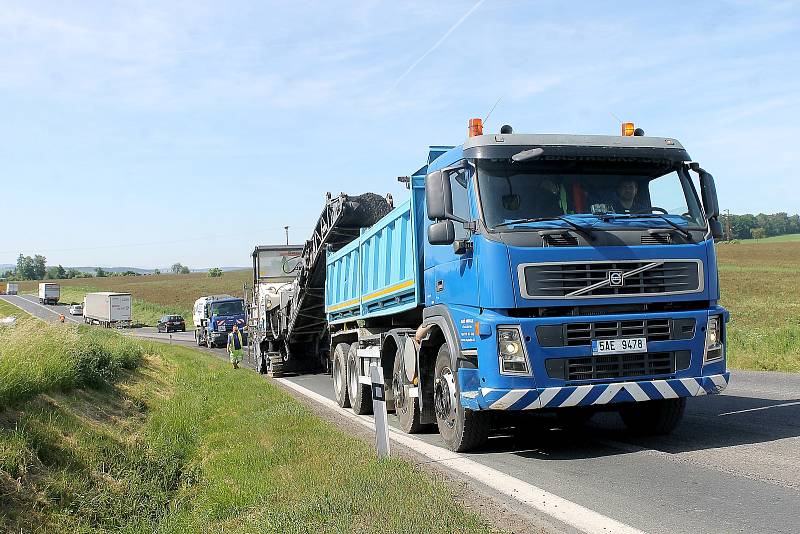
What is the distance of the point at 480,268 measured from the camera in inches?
271

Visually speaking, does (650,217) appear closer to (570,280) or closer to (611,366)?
(570,280)

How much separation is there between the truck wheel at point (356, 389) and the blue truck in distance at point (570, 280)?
3587mm

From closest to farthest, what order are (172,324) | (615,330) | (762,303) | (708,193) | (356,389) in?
(615,330) < (708,193) < (356,389) < (762,303) < (172,324)

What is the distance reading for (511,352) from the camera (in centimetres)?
661

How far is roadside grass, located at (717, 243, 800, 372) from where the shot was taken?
15.7m

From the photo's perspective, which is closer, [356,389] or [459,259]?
[459,259]

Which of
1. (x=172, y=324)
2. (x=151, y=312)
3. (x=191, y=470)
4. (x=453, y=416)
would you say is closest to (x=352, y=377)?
(x=191, y=470)

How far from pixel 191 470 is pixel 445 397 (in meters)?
4.61

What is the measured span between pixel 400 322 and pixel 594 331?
3.76 metres

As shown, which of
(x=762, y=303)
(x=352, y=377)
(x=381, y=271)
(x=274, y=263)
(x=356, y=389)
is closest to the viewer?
(x=381, y=271)

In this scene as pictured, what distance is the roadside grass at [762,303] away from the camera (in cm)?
1574

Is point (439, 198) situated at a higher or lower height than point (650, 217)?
higher

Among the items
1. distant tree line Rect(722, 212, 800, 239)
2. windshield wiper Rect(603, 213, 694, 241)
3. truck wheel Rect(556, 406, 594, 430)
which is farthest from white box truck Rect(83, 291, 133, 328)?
distant tree line Rect(722, 212, 800, 239)

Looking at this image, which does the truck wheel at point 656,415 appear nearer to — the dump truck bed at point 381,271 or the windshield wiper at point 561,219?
the windshield wiper at point 561,219
